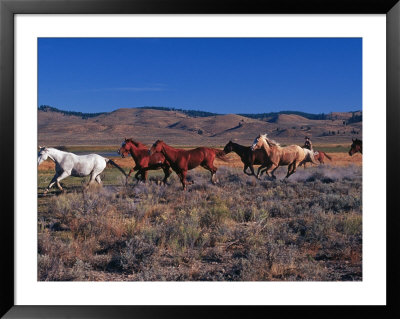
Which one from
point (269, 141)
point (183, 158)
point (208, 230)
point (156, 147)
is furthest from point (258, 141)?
point (208, 230)

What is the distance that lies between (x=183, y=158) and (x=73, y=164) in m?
2.42

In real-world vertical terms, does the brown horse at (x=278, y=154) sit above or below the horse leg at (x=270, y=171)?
above

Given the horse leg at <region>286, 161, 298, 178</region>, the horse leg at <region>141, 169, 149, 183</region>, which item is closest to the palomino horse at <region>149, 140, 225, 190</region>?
the horse leg at <region>141, 169, 149, 183</region>

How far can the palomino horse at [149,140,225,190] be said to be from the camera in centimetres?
820

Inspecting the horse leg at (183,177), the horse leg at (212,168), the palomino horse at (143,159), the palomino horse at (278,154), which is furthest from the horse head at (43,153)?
Result: the palomino horse at (278,154)

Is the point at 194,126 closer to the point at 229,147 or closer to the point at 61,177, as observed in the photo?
the point at 229,147

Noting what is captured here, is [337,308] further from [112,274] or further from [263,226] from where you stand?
[112,274]

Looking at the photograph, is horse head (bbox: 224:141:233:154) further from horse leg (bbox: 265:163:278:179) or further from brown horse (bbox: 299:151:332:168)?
brown horse (bbox: 299:151:332:168)

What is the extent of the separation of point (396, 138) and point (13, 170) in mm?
5115

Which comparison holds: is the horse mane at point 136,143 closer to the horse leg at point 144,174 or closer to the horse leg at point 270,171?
the horse leg at point 144,174

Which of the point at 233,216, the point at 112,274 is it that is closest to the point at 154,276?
the point at 112,274

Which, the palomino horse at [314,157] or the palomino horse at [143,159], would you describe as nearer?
the palomino horse at [143,159]

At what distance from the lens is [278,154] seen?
8641mm

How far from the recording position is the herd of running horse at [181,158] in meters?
8.01
